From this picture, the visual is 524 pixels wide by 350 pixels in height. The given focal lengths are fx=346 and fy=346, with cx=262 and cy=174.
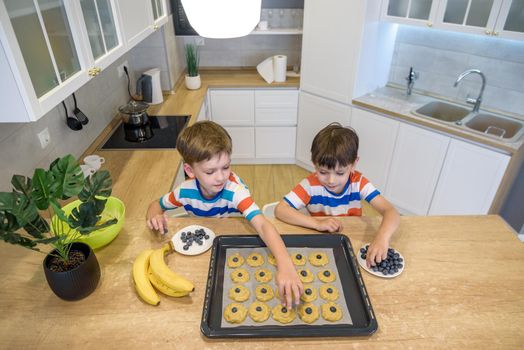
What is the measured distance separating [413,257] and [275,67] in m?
2.37

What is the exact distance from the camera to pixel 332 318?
0.84m

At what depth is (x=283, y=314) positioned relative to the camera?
85 cm

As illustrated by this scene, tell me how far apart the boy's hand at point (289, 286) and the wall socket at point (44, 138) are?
50.3 inches

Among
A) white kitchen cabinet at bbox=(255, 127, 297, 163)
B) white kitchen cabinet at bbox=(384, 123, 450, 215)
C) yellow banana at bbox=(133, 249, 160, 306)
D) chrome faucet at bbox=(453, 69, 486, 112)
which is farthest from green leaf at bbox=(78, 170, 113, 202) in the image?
white kitchen cabinet at bbox=(255, 127, 297, 163)

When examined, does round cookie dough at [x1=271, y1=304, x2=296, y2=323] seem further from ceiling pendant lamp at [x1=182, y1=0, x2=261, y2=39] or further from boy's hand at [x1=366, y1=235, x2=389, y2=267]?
ceiling pendant lamp at [x1=182, y1=0, x2=261, y2=39]

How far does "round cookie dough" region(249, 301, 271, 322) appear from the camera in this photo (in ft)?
2.76

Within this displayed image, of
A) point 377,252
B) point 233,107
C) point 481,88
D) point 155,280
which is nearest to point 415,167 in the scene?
point 481,88

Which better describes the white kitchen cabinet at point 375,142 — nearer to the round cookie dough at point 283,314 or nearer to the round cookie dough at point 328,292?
the round cookie dough at point 328,292

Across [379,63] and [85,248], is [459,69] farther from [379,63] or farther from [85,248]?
[85,248]

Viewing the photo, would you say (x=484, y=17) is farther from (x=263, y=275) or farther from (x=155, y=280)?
(x=155, y=280)

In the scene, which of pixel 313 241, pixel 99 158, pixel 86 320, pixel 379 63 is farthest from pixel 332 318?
pixel 379 63

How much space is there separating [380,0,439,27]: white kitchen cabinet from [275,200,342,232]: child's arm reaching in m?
1.81

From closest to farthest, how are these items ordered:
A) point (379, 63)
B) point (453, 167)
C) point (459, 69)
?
1. point (453, 167)
2. point (459, 69)
3. point (379, 63)

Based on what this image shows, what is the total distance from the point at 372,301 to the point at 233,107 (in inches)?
99.3
